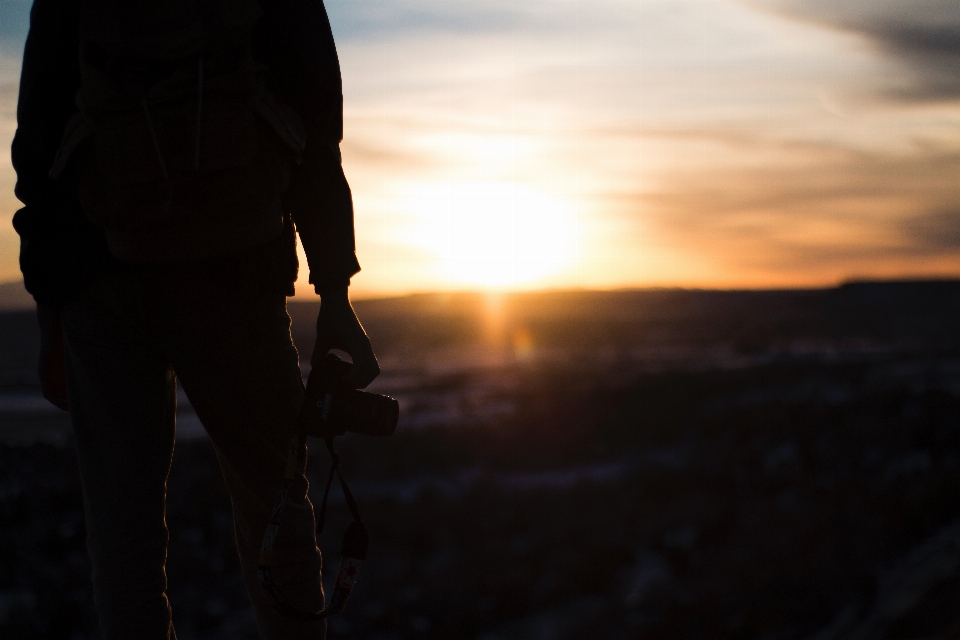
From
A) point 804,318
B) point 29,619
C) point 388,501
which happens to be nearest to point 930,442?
point 388,501

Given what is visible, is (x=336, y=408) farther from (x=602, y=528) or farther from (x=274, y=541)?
(x=602, y=528)

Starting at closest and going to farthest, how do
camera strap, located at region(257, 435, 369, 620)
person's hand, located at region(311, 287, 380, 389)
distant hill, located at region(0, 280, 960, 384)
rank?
camera strap, located at region(257, 435, 369, 620) → person's hand, located at region(311, 287, 380, 389) → distant hill, located at region(0, 280, 960, 384)

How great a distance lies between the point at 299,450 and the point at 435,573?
11.7ft

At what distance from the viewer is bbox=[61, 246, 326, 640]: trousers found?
64.3 inches

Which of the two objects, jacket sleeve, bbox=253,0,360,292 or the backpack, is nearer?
the backpack

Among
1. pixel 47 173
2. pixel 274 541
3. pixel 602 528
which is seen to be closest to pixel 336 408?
pixel 274 541

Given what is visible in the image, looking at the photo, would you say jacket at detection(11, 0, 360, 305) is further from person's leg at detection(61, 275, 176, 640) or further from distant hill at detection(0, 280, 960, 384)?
distant hill at detection(0, 280, 960, 384)

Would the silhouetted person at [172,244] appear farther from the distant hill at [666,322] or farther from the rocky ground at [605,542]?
the distant hill at [666,322]

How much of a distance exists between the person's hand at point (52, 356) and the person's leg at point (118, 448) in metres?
0.08

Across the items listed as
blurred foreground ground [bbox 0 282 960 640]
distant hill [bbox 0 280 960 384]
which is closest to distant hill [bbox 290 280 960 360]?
distant hill [bbox 0 280 960 384]

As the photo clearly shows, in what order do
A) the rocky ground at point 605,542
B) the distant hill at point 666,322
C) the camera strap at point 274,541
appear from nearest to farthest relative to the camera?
1. the camera strap at point 274,541
2. the rocky ground at point 605,542
3. the distant hill at point 666,322

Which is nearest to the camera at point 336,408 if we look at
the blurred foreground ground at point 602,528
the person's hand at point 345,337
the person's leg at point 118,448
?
the person's hand at point 345,337

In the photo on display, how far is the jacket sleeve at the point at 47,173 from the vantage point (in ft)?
5.28

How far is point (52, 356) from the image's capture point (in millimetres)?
1768
